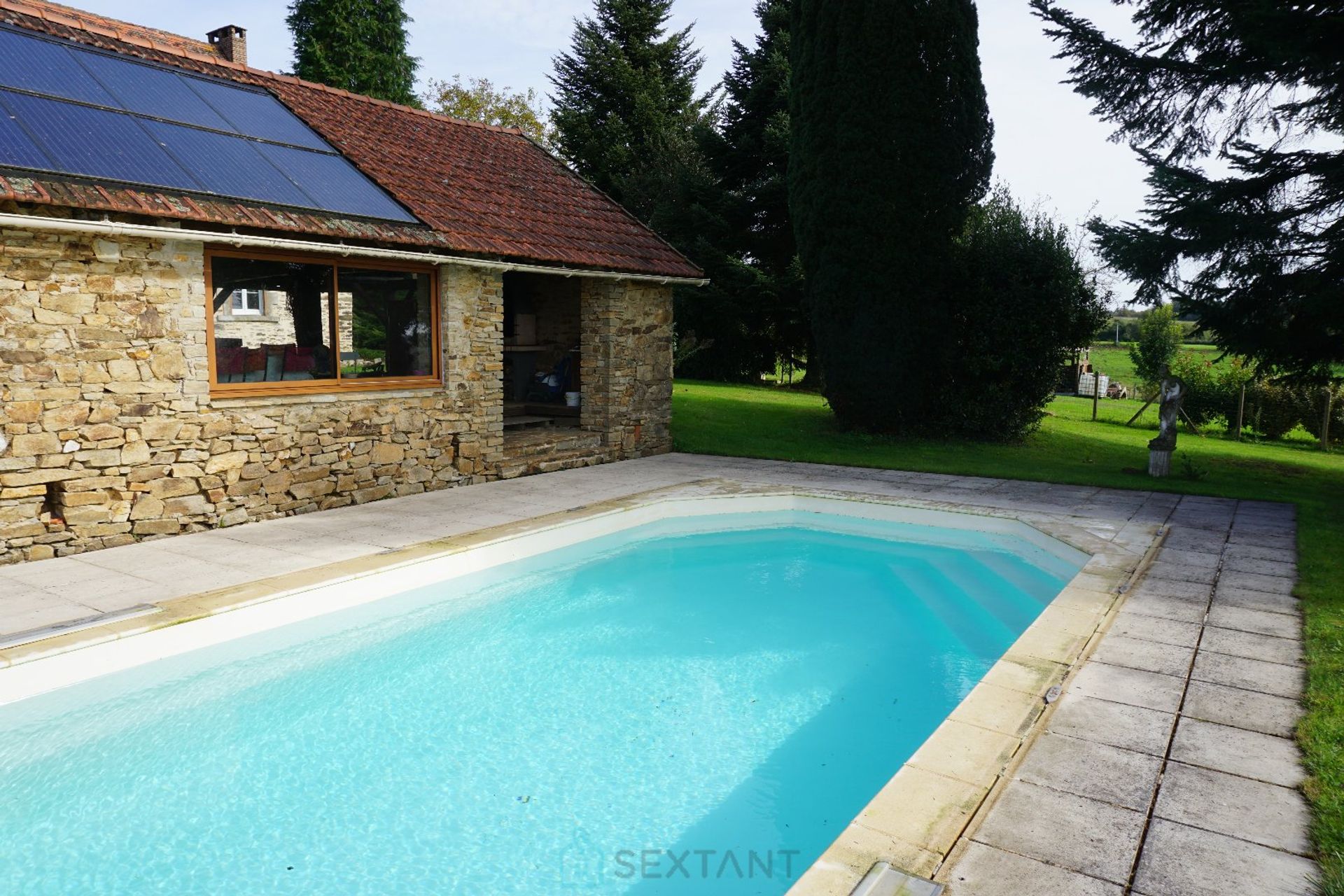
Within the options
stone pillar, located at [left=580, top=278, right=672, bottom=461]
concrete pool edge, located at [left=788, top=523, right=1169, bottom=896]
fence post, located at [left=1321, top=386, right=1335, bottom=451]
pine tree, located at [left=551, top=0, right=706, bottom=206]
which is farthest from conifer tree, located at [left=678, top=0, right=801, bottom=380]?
concrete pool edge, located at [left=788, top=523, right=1169, bottom=896]

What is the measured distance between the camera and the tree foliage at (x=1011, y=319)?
14.1 m

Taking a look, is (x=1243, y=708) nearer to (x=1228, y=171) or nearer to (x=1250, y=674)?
(x=1250, y=674)

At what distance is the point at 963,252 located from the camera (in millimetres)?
14516

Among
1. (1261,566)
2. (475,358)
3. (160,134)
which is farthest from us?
(475,358)

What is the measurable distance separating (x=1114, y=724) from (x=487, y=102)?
37.4m

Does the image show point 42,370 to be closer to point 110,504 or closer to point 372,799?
point 110,504

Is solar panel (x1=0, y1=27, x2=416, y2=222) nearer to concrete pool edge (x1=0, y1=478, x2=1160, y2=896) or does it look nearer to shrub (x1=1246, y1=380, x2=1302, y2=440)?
concrete pool edge (x1=0, y1=478, x2=1160, y2=896)

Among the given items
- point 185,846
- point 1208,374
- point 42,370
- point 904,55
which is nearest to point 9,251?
point 42,370

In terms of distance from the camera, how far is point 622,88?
92.8ft

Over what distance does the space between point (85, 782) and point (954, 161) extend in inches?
553

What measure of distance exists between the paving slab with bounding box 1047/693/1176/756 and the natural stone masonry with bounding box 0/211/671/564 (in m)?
7.32

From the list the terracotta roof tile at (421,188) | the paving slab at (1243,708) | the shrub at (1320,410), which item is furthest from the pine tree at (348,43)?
the paving slab at (1243,708)

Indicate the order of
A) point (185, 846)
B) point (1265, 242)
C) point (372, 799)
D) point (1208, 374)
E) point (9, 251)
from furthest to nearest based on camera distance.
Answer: point (1208, 374) < point (1265, 242) < point (9, 251) < point (372, 799) < point (185, 846)

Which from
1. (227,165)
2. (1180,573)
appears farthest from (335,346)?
(1180,573)
